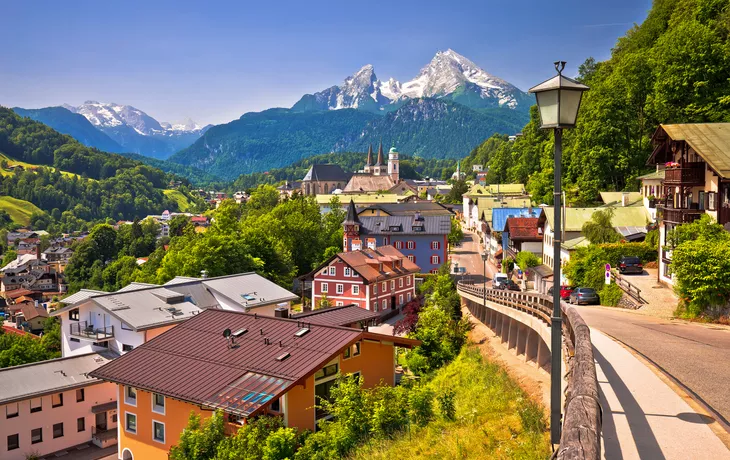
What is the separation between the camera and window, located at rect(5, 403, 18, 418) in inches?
1252

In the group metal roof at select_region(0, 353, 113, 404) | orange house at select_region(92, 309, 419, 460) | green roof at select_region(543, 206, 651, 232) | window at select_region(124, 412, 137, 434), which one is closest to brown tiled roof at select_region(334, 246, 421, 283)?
green roof at select_region(543, 206, 651, 232)

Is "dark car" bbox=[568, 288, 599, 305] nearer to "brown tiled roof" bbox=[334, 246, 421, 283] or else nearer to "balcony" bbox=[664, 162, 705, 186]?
"balcony" bbox=[664, 162, 705, 186]

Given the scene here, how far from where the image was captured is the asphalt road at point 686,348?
10.8 m

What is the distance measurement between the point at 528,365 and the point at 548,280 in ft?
82.4

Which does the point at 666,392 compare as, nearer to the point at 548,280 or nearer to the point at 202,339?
the point at 202,339

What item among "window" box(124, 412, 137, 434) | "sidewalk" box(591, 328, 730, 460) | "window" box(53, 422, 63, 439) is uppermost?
"sidewalk" box(591, 328, 730, 460)

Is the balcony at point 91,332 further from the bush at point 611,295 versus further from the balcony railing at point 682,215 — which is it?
the balcony railing at point 682,215

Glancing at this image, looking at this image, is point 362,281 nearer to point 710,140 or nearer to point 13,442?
point 13,442

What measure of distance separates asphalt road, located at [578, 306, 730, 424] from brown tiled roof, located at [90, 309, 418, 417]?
10550 mm

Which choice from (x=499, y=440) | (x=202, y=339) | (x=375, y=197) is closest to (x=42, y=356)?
(x=202, y=339)

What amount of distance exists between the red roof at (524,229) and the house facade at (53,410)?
130ft

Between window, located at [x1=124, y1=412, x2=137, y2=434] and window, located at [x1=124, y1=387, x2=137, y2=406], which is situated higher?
window, located at [x1=124, y1=387, x2=137, y2=406]

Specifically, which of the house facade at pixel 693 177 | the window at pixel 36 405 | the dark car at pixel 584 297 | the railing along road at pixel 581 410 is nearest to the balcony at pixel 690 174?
the house facade at pixel 693 177

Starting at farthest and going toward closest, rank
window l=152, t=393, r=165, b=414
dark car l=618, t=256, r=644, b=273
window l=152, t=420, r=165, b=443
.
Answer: dark car l=618, t=256, r=644, b=273, window l=152, t=420, r=165, b=443, window l=152, t=393, r=165, b=414
